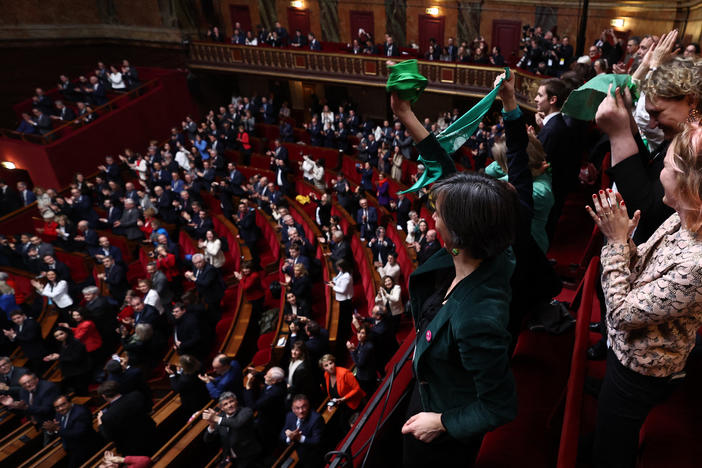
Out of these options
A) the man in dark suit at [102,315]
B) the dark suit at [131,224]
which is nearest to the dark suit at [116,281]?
the man in dark suit at [102,315]

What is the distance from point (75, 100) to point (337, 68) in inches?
276

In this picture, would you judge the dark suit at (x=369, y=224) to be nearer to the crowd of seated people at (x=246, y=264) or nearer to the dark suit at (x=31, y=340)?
the crowd of seated people at (x=246, y=264)

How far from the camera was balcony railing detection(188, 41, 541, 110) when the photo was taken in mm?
10281

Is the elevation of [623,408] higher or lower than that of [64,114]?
lower

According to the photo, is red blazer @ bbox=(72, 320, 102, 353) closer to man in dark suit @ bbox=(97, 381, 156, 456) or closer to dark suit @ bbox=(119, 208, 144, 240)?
man in dark suit @ bbox=(97, 381, 156, 456)

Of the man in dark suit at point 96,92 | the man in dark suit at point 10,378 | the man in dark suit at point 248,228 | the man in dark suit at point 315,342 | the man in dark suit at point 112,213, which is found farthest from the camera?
the man in dark suit at point 96,92

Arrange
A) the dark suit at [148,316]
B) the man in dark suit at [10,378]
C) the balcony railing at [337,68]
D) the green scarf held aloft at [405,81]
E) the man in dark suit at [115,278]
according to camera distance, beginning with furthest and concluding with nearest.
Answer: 1. the balcony railing at [337,68]
2. the man in dark suit at [115,278]
3. the dark suit at [148,316]
4. the man in dark suit at [10,378]
5. the green scarf held aloft at [405,81]

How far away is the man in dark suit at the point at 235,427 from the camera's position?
3.45m

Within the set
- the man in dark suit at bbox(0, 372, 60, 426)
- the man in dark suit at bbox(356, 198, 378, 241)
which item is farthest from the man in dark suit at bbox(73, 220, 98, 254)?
the man in dark suit at bbox(356, 198, 378, 241)

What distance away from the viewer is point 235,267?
25.2 ft

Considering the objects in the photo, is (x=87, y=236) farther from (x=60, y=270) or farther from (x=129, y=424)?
(x=129, y=424)

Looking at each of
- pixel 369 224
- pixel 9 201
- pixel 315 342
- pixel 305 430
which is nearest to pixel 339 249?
pixel 369 224

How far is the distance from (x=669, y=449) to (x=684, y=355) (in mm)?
594

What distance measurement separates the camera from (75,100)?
1234 centimetres
